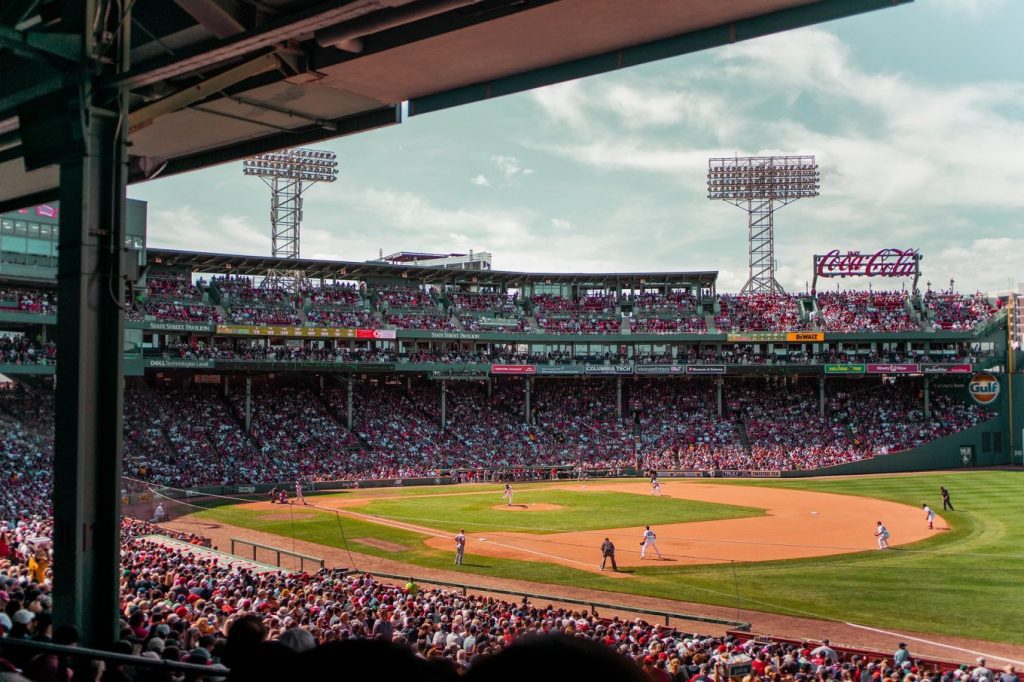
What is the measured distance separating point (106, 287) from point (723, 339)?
206 feet

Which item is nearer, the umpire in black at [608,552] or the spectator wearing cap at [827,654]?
the spectator wearing cap at [827,654]

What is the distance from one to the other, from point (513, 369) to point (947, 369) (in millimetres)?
32988

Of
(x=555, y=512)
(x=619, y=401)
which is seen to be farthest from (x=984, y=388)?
(x=555, y=512)

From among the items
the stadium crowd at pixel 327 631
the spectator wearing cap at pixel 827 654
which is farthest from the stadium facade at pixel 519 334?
the spectator wearing cap at pixel 827 654

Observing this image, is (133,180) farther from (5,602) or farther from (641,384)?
(641,384)

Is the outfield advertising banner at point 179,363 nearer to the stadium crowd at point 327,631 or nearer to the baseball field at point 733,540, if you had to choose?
the baseball field at point 733,540

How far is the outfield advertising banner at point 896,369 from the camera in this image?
200ft

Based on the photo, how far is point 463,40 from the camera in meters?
9.41

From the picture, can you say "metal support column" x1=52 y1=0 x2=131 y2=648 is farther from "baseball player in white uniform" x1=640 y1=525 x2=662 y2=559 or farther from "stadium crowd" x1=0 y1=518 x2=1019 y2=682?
"baseball player in white uniform" x1=640 y1=525 x2=662 y2=559

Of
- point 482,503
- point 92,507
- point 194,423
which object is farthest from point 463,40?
point 194,423

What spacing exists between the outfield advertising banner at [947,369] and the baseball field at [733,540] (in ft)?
42.4

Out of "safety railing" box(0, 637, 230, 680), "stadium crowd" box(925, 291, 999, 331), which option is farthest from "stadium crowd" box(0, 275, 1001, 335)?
"safety railing" box(0, 637, 230, 680)

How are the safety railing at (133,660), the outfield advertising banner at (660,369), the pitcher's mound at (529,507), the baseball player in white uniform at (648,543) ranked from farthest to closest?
the outfield advertising banner at (660,369), the pitcher's mound at (529,507), the baseball player in white uniform at (648,543), the safety railing at (133,660)

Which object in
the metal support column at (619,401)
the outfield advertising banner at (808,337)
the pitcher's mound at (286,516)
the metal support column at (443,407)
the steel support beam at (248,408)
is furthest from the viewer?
the outfield advertising banner at (808,337)
